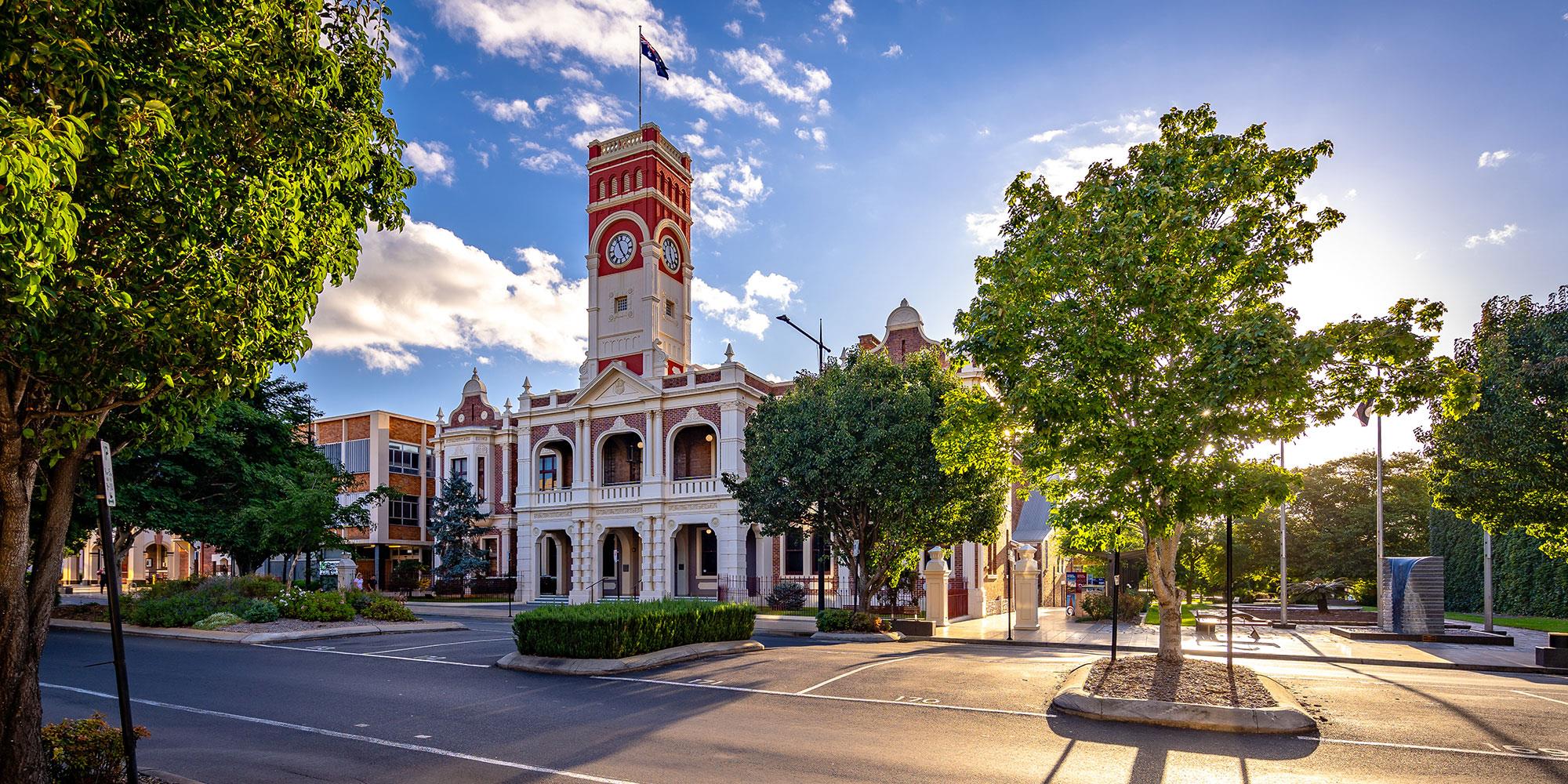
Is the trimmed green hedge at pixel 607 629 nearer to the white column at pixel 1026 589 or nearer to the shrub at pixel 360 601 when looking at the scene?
the white column at pixel 1026 589

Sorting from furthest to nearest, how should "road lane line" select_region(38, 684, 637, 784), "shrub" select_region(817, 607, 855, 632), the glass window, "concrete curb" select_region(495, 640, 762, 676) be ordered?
1. the glass window
2. "shrub" select_region(817, 607, 855, 632)
3. "concrete curb" select_region(495, 640, 762, 676)
4. "road lane line" select_region(38, 684, 637, 784)

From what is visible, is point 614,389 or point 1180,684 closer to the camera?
point 1180,684

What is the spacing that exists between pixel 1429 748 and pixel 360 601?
26.0 meters

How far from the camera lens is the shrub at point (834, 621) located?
23.9m

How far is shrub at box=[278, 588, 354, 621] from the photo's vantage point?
77.8 ft

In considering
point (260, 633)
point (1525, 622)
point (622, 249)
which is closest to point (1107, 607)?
point (1525, 622)

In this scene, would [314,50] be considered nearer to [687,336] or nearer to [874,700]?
[874,700]

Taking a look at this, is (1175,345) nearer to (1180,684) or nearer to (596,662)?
(1180,684)

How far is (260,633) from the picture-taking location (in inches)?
837

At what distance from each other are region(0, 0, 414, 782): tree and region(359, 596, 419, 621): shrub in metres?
19.3

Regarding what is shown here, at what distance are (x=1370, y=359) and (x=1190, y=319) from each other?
101 inches

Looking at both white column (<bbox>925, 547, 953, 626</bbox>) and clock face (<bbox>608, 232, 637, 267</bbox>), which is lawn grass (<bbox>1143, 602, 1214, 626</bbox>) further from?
clock face (<bbox>608, 232, 637, 267</bbox>)

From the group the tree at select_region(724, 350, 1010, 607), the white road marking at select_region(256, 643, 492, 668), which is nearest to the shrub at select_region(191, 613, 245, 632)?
the white road marking at select_region(256, 643, 492, 668)

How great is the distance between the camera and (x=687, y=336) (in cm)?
4834
